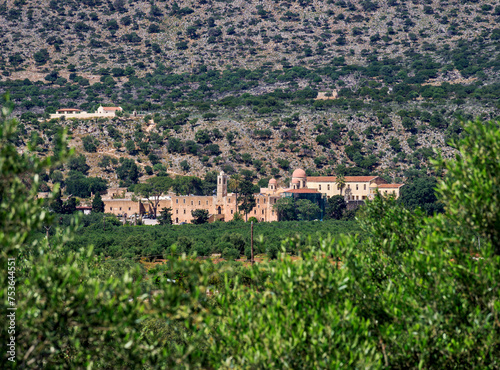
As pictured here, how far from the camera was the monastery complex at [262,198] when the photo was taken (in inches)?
3600

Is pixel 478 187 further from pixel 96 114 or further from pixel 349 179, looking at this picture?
pixel 96 114

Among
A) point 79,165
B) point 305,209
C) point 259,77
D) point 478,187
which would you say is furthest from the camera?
point 259,77

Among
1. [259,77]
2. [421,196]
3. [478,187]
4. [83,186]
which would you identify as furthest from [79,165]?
[478,187]

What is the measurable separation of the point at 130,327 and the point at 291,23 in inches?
6925

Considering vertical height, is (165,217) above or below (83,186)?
below

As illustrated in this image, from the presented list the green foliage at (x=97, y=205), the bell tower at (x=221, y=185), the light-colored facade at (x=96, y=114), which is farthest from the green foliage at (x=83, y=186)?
the light-colored facade at (x=96, y=114)

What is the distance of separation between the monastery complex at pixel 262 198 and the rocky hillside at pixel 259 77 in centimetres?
1346

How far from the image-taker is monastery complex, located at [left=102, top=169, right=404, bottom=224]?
91.4 m

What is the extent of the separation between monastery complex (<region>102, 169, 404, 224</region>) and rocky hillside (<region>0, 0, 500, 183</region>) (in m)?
13.5

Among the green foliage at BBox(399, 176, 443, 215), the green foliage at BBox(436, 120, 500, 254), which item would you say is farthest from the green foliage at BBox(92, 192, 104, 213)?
the green foliage at BBox(436, 120, 500, 254)

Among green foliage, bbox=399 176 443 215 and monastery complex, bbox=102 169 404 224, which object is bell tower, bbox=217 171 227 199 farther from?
green foliage, bbox=399 176 443 215

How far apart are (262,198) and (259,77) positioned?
7217 centimetres

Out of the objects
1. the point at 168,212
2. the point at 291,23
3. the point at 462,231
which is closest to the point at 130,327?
the point at 462,231

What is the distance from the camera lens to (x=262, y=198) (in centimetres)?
9144
